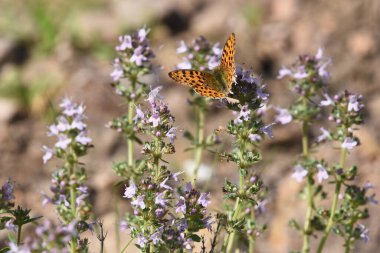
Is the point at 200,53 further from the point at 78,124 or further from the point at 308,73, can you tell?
the point at 78,124

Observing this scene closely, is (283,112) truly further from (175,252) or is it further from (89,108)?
(89,108)

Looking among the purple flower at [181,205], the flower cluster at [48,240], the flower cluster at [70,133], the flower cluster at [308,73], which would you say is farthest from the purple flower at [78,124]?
the flower cluster at [308,73]

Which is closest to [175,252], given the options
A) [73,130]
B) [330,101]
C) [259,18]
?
[73,130]

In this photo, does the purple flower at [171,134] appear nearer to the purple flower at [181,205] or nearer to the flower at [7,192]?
the purple flower at [181,205]

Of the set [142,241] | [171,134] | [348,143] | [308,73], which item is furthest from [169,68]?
[142,241]

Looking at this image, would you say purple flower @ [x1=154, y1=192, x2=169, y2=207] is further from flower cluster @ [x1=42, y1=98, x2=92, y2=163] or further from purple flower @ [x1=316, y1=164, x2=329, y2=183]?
purple flower @ [x1=316, y1=164, x2=329, y2=183]

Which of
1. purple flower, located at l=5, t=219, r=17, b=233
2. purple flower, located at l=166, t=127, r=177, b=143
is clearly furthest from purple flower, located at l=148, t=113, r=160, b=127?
purple flower, located at l=5, t=219, r=17, b=233
